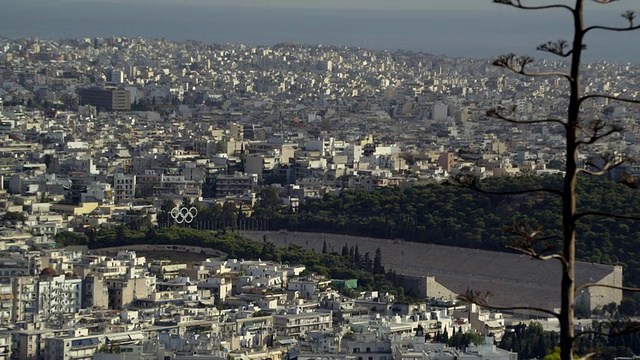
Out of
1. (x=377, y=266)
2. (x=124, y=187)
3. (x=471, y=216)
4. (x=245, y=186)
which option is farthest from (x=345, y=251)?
(x=245, y=186)

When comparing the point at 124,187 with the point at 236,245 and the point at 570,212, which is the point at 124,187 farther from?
the point at 570,212

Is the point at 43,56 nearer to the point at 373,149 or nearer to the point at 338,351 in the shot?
the point at 373,149

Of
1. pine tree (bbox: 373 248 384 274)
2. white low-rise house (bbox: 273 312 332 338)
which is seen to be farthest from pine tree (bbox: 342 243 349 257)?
white low-rise house (bbox: 273 312 332 338)

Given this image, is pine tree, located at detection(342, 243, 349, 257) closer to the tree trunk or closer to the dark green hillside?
the dark green hillside

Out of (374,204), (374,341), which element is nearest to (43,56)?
(374,204)

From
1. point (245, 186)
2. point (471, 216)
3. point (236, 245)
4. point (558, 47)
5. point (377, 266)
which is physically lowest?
point (377, 266)
